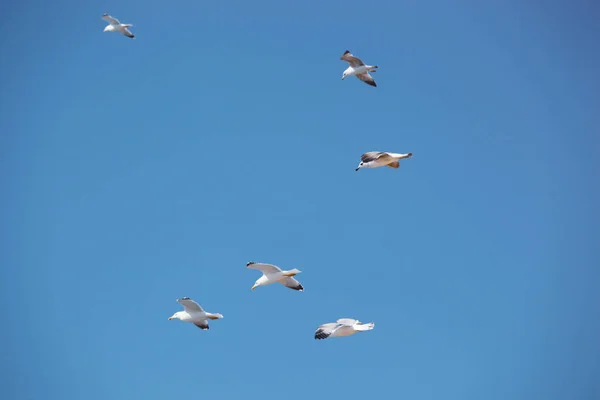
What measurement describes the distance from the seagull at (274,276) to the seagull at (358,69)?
539 centimetres

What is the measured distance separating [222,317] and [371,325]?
3.12 meters

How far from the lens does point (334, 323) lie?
14.5m

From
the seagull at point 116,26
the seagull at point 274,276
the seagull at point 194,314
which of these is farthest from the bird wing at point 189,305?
the seagull at point 116,26

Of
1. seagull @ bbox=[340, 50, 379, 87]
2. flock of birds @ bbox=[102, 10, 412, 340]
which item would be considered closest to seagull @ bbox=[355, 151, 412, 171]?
flock of birds @ bbox=[102, 10, 412, 340]

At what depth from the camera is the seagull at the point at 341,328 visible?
1414 centimetres

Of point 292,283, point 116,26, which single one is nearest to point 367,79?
point 292,283

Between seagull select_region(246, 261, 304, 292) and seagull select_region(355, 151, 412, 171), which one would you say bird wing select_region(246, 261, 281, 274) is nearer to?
seagull select_region(246, 261, 304, 292)

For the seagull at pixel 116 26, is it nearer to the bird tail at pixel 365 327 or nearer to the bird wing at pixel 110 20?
the bird wing at pixel 110 20

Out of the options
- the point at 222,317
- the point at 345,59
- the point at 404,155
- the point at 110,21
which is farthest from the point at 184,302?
the point at 110,21

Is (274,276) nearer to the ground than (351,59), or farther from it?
nearer to the ground

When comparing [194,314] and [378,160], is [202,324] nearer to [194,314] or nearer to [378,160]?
[194,314]

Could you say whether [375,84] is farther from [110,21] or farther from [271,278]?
[110,21]

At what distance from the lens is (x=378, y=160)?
1511 cm

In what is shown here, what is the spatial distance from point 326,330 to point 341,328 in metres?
0.32
